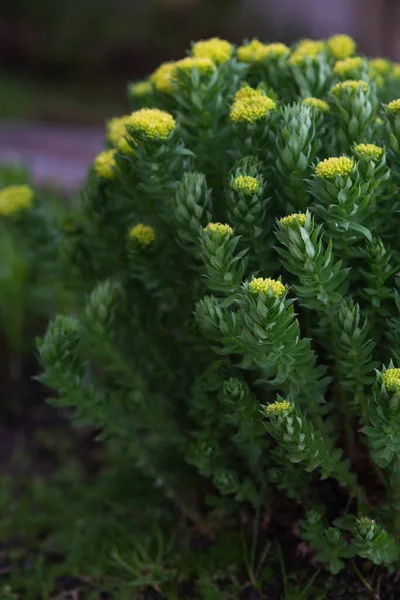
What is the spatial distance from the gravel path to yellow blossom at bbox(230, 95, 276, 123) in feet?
10.3

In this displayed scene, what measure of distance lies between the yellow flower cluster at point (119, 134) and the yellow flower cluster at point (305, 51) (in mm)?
439

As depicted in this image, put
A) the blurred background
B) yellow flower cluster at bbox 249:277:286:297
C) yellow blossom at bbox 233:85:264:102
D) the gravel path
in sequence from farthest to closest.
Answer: the blurred background → the gravel path → yellow blossom at bbox 233:85:264:102 → yellow flower cluster at bbox 249:277:286:297

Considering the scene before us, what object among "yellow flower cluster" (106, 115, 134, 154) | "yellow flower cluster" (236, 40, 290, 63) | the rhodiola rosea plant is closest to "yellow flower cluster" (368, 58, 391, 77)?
the rhodiola rosea plant

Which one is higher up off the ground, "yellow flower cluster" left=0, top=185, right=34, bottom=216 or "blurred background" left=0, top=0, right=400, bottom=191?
"blurred background" left=0, top=0, right=400, bottom=191

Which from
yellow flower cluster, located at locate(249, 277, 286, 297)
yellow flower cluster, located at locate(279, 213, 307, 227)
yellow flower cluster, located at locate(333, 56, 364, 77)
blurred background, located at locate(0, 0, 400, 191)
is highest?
blurred background, located at locate(0, 0, 400, 191)

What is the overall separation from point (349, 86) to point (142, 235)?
58 centimetres

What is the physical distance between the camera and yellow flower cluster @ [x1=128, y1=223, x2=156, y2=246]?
1.78m

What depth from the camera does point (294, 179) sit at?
1533 mm

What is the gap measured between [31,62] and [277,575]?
953 centimetres

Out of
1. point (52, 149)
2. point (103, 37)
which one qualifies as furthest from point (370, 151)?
point (103, 37)


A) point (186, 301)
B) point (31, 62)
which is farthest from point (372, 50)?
point (186, 301)

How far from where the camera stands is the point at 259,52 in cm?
189

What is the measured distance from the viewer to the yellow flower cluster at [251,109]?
62.6 inches

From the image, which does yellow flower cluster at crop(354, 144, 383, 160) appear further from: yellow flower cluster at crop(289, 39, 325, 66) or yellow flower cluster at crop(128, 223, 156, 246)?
yellow flower cluster at crop(128, 223, 156, 246)
